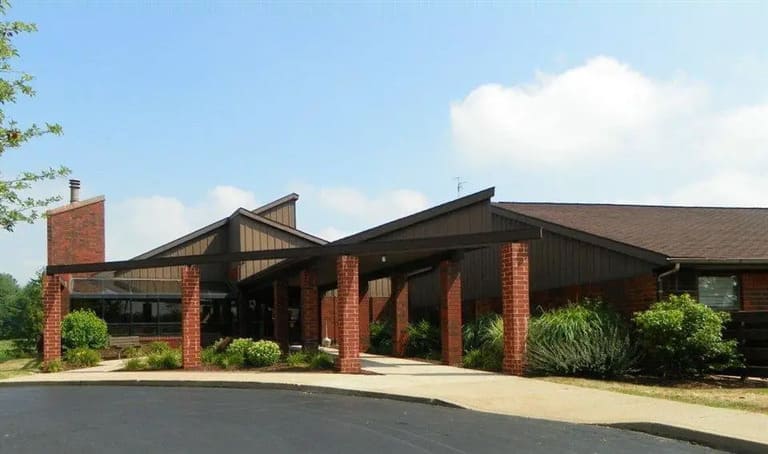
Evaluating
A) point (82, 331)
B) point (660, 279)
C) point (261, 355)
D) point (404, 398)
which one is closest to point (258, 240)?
point (82, 331)

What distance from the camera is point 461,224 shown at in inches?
982

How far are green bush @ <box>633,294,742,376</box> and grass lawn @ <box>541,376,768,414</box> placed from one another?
0.36 meters

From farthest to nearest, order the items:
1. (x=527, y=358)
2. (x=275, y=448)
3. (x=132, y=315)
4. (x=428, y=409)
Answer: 1. (x=132, y=315)
2. (x=527, y=358)
3. (x=428, y=409)
4. (x=275, y=448)

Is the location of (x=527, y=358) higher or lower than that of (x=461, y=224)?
lower

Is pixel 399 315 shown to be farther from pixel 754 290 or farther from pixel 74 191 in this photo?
pixel 74 191

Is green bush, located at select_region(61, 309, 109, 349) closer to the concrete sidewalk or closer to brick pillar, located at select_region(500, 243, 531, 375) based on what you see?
the concrete sidewalk

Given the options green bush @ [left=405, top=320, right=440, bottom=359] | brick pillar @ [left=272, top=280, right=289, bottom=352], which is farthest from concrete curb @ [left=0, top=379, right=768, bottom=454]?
brick pillar @ [left=272, top=280, right=289, bottom=352]

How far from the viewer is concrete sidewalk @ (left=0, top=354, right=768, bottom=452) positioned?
953 centimetres

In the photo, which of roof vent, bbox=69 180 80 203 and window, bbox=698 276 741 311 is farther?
roof vent, bbox=69 180 80 203

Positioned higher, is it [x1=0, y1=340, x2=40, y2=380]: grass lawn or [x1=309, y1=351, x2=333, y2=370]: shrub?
[x1=309, y1=351, x2=333, y2=370]: shrub

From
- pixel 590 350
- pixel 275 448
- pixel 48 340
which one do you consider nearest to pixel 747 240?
pixel 590 350

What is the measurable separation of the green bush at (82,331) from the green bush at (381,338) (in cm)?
928

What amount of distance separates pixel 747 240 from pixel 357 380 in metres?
9.56

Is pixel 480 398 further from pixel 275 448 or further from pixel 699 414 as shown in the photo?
pixel 275 448
